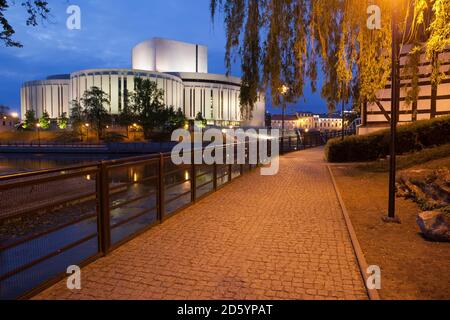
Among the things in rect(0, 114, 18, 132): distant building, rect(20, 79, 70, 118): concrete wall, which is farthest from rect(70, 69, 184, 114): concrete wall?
rect(0, 114, 18, 132): distant building

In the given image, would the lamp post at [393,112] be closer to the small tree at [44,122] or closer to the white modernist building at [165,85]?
the white modernist building at [165,85]

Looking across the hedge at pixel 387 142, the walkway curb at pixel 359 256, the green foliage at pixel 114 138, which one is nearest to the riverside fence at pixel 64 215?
the walkway curb at pixel 359 256

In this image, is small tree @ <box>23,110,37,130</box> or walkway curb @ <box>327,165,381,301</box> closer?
walkway curb @ <box>327,165,381,301</box>

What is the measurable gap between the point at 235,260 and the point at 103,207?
2.00 meters

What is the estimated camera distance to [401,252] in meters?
4.87

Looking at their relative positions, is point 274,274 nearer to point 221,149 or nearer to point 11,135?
point 221,149

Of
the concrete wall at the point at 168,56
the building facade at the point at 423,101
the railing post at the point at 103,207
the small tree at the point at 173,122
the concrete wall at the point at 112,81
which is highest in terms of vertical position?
the concrete wall at the point at 168,56

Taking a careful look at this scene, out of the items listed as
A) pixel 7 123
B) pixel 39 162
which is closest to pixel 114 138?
pixel 39 162

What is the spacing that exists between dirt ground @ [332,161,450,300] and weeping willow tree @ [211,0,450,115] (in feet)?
9.99

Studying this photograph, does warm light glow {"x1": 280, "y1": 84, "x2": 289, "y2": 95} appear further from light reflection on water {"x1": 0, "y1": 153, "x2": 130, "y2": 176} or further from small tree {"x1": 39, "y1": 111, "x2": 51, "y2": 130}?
small tree {"x1": 39, "y1": 111, "x2": 51, "y2": 130}

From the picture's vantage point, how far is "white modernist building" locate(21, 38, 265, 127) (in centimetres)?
8988

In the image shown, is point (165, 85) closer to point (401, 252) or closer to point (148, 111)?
point (148, 111)

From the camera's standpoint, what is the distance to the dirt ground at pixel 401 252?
12.2 ft

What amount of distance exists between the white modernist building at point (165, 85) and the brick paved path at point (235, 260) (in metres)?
86.2
